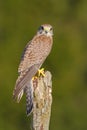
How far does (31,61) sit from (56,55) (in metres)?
12.3

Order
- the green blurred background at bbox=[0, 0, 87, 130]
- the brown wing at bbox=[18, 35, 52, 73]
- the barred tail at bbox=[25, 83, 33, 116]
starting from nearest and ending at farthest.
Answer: the barred tail at bbox=[25, 83, 33, 116]
the brown wing at bbox=[18, 35, 52, 73]
the green blurred background at bbox=[0, 0, 87, 130]

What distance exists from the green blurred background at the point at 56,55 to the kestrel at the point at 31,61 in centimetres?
749

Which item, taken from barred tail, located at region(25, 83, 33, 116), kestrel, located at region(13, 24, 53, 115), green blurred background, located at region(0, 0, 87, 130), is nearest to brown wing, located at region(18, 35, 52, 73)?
kestrel, located at region(13, 24, 53, 115)

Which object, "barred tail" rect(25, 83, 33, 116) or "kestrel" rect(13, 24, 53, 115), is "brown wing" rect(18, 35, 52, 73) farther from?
"barred tail" rect(25, 83, 33, 116)

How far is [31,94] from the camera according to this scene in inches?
358

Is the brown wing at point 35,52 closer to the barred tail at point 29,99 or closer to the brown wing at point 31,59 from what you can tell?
the brown wing at point 31,59

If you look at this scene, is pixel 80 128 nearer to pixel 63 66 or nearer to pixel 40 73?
pixel 63 66

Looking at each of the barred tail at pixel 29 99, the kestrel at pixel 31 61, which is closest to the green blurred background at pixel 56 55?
the kestrel at pixel 31 61

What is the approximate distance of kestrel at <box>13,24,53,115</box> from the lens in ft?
30.4

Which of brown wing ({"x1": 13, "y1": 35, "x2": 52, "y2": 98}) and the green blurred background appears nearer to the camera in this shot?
brown wing ({"x1": 13, "y1": 35, "x2": 52, "y2": 98})

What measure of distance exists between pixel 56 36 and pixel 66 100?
3.55 meters

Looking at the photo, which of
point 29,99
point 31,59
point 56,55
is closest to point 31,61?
point 31,59

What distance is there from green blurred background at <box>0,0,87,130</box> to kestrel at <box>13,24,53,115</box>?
24.6 ft

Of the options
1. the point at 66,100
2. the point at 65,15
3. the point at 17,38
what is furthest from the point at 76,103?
the point at 65,15
